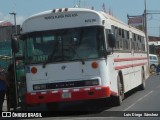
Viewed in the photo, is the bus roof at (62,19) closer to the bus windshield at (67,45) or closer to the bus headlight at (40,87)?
the bus windshield at (67,45)

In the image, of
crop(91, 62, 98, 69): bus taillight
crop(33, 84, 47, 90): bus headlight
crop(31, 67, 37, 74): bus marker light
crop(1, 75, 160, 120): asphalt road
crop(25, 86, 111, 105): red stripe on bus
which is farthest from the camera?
crop(31, 67, 37, 74): bus marker light

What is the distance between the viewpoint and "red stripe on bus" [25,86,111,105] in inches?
559

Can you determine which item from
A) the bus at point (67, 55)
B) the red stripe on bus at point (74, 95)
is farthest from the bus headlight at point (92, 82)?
the red stripe on bus at point (74, 95)

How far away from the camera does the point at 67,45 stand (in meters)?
14.4

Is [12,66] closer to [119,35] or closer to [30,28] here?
[30,28]

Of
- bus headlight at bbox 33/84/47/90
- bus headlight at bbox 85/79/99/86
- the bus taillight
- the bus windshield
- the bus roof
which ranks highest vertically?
the bus roof

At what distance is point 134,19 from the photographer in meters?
71.7

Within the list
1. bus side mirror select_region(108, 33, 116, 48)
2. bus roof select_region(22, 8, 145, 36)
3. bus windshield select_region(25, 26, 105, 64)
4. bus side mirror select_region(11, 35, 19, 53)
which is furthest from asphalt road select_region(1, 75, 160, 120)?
bus roof select_region(22, 8, 145, 36)

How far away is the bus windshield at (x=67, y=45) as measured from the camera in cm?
1436

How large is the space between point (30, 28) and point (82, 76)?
2236mm

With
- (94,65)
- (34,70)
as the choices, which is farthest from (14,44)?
(94,65)

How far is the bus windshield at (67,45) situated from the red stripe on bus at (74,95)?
3.18ft

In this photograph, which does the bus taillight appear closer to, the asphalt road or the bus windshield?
the bus windshield

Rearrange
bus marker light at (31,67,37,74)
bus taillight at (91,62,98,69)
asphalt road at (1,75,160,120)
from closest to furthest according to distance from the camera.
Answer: asphalt road at (1,75,160,120), bus taillight at (91,62,98,69), bus marker light at (31,67,37,74)
